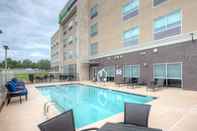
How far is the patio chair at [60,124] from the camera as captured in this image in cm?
186

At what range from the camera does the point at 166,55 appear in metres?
11.7

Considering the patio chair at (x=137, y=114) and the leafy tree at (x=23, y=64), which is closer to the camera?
the patio chair at (x=137, y=114)

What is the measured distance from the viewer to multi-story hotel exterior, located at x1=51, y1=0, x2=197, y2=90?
34.4 ft

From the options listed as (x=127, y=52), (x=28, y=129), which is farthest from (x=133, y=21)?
(x=28, y=129)

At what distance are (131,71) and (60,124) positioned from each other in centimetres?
1376

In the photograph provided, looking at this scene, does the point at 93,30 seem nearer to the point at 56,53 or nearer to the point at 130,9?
the point at 130,9

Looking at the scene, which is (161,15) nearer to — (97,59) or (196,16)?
(196,16)

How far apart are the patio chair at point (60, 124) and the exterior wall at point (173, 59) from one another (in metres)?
10.2

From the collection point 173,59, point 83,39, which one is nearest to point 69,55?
point 83,39

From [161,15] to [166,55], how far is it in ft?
11.0

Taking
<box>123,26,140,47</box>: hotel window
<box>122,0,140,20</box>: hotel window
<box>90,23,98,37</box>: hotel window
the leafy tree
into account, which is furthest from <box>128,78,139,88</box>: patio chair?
the leafy tree

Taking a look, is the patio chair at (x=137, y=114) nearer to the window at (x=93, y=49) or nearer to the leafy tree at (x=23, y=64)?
the window at (x=93, y=49)

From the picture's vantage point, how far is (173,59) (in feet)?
36.7

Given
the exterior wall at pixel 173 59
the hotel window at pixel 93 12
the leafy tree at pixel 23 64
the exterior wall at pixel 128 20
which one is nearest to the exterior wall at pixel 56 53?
the leafy tree at pixel 23 64
